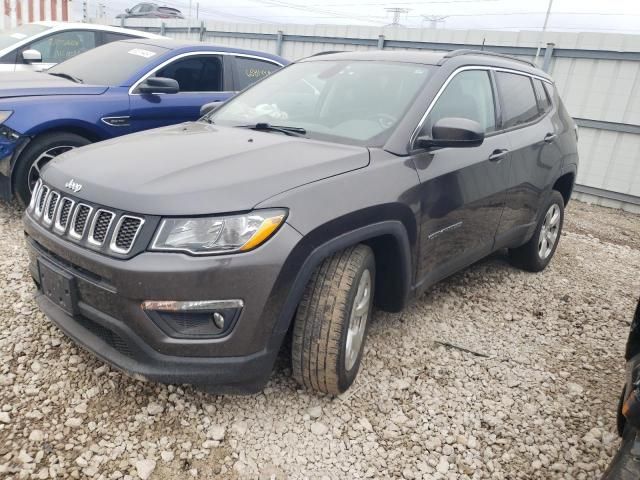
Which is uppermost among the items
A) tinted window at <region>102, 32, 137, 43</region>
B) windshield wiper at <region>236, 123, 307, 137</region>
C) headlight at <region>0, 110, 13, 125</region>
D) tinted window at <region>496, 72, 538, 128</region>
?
tinted window at <region>496, 72, 538, 128</region>

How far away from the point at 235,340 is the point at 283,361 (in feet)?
2.64

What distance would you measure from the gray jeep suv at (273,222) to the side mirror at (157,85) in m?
1.47

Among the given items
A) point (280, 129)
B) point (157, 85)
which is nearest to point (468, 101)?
point (280, 129)

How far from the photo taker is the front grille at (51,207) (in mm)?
2283

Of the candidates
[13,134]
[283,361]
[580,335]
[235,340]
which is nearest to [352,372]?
[283,361]

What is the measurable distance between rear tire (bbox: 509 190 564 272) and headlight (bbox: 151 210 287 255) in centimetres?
299

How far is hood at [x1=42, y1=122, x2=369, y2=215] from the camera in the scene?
1.98 m

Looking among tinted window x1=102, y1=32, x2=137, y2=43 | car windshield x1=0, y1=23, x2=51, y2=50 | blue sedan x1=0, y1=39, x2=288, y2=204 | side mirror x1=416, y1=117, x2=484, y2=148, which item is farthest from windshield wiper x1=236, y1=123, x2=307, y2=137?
car windshield x1=0, y1=23, x2=51, y2=50

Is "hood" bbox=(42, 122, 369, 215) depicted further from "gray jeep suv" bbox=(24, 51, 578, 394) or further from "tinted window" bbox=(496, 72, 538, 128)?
"tinted window" bbox=(496, 72, 538, 128)

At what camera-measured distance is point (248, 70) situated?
5598 millimetres

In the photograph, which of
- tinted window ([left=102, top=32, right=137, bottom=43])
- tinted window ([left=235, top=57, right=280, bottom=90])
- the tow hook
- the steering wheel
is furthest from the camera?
tinted window ([left=102, top=32, right=137, bottom=43])

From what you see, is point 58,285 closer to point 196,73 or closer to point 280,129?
point 280,129

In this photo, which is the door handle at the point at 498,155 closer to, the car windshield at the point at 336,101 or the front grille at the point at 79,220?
the car windshield at the point at 336,101

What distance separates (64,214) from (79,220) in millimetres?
145
